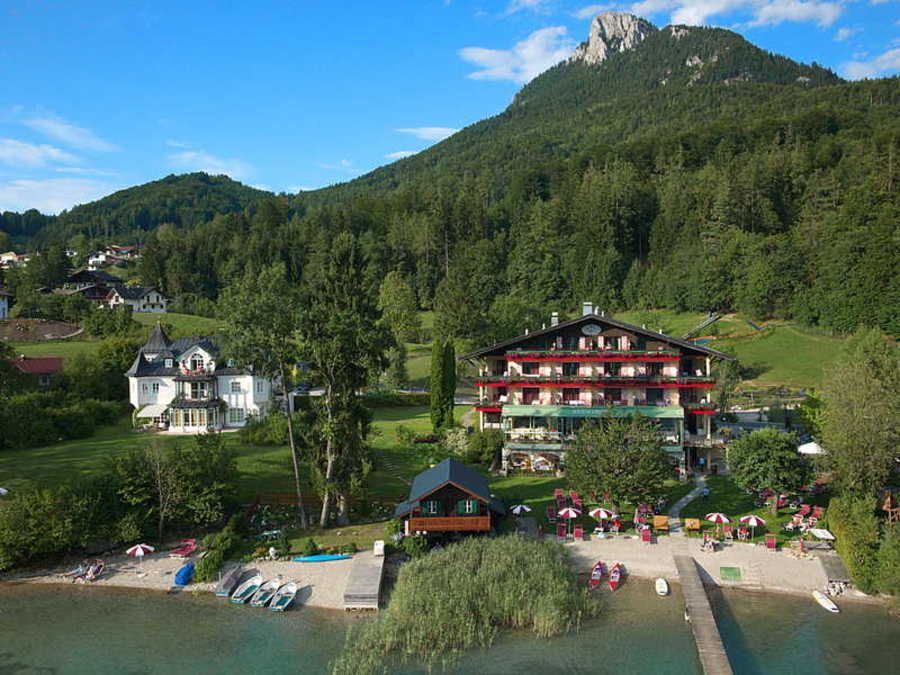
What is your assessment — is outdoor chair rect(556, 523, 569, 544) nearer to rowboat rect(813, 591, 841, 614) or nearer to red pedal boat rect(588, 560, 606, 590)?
red pedal boat rect(588, 560, 606, 590)

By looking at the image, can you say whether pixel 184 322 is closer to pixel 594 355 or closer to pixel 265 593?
pixel 594 355

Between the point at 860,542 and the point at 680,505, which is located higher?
the point at 860,542

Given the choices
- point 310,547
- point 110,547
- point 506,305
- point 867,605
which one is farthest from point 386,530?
point 506,305

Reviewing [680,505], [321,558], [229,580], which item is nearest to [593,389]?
[680,505]

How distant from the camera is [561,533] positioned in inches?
1422

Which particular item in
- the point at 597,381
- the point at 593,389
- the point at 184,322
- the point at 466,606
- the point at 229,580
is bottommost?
the point at 229,580

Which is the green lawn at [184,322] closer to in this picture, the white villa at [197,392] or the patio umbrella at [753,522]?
the white villa at [197,392]

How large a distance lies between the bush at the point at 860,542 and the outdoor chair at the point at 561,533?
1300 cm

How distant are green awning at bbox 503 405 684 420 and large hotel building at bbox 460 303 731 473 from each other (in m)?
0.07

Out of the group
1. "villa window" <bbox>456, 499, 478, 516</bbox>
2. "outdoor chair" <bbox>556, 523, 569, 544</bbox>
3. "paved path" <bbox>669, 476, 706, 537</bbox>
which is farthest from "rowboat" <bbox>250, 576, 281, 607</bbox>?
"paved path" <bbox>669, 476, 706, 537</bbox>

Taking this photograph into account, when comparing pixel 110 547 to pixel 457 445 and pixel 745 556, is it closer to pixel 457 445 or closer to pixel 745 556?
pixel 457 445

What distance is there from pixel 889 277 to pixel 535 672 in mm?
80009

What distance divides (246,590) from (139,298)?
10135 centimetres

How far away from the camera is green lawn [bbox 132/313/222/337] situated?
9600cm
